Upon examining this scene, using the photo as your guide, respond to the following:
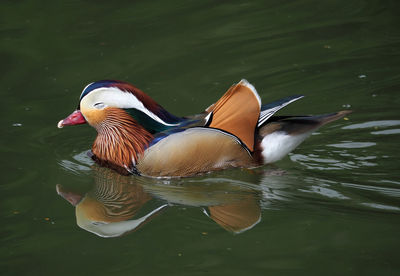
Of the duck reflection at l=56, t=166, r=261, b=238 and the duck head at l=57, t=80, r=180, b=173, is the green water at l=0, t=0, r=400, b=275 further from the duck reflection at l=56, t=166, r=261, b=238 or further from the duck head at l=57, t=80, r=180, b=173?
the duck head at l=57, t=80, r=180, b=173

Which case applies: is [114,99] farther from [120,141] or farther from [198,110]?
[198,110]

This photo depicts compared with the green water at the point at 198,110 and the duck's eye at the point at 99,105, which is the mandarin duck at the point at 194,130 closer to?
the duck's eye at the point at 99,105

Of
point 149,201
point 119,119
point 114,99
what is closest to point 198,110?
point 119,119

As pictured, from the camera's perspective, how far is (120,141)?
6137mm

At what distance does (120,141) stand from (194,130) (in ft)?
2.53

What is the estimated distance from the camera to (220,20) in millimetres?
9148

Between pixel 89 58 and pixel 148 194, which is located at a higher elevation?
pixel 89 58

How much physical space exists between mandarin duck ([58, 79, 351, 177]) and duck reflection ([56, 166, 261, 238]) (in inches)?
6.3

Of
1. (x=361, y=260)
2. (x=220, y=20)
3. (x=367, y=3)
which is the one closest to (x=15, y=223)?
(x=361, y=260)

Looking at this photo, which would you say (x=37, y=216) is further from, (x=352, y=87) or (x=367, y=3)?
(x=367, y=3)

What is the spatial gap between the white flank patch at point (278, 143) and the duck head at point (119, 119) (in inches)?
31.8

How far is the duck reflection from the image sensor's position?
498 centimetres

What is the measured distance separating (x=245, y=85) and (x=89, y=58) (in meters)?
3.21

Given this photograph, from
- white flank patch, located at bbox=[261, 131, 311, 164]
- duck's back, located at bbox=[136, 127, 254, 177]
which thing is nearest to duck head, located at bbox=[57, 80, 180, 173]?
duck's back, located at bbox=[136, 127, 254, 177]
